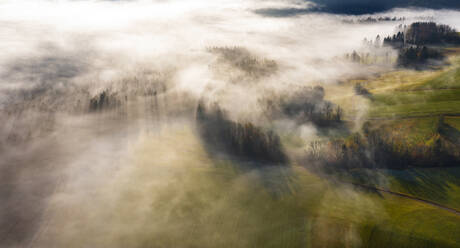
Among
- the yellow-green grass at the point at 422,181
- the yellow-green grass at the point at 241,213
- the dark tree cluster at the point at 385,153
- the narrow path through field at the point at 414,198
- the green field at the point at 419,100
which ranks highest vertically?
the green field at the point at 419,100

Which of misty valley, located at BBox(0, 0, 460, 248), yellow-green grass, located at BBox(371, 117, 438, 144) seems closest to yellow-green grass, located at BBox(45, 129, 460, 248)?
misty valley, located at BBox(0, 0, 460, 248)

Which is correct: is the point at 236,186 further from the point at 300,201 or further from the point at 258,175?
the point at 300,201

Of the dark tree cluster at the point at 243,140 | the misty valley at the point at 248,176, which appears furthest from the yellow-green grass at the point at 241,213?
the dark tree cluster at the point at 243,140

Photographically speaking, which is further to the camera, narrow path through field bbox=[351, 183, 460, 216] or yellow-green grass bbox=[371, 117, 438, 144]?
yellow-green grass bbox=[371, 117, 438, 144]

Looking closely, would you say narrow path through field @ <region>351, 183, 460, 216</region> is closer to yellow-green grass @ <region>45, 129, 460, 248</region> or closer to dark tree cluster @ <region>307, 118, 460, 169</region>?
yellow-green grass @ <region>45, 129, 460, 248</region>

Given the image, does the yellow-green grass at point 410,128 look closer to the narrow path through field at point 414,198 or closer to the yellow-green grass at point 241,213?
the narrow path through field at point 414,198

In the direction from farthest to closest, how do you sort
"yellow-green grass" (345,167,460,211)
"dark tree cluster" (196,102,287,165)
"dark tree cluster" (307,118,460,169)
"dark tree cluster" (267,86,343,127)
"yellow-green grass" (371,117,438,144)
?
"dark tree cluster" (267,86,343,127), "dark tree cluster" (196,102,287,165), "yellow-green grass" (371,117,438,144), "dark tree cluster" (307,118,460,169), "yellow-green grass" (345,167,460,211)

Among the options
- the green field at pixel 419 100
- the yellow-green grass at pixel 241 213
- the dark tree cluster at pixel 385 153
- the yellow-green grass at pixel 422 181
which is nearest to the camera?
the yellow-green grass at pixel 241 213

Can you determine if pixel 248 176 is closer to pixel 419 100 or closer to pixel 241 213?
pixel 241 213
